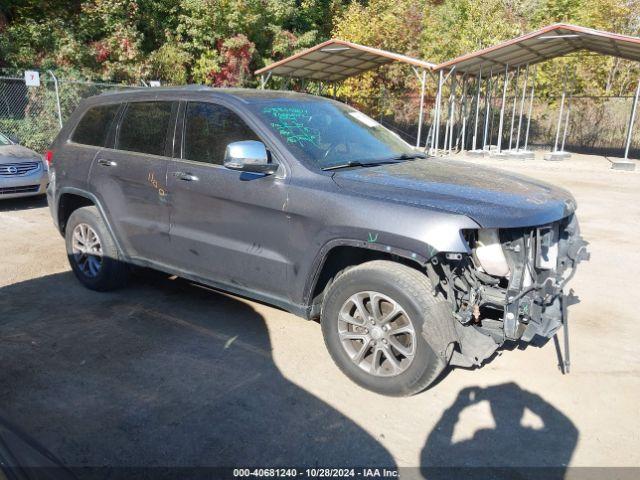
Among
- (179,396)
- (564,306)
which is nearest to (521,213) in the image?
(564,306)

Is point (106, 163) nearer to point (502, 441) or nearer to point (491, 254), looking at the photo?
point (491, 254)

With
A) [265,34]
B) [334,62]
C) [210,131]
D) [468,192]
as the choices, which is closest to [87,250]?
[210,131]

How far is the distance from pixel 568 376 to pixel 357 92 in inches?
944

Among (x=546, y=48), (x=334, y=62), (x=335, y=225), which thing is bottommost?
(x=335, y=225)

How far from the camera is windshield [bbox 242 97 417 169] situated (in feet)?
12.8

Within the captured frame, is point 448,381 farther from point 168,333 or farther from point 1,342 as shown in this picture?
point 1,342

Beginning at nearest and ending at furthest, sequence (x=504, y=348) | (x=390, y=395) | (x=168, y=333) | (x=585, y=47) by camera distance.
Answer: (x=390, y=395)
(x=504, y=348)
(x=168, y=333)
(x=585, y=47)

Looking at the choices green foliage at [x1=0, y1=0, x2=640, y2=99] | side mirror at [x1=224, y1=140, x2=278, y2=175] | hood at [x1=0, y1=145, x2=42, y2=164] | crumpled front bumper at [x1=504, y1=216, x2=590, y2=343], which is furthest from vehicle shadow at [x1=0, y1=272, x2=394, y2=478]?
green foliage at [x1=0, y1=0, x2=640, y2=99]

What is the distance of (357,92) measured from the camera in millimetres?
26297

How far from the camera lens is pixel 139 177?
4605mm

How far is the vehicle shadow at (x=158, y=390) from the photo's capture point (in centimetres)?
292

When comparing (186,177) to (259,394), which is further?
(186,177)

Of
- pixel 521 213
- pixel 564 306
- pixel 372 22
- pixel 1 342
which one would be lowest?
pixel 1 342

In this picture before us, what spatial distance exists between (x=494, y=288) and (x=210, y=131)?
97.5 inches
